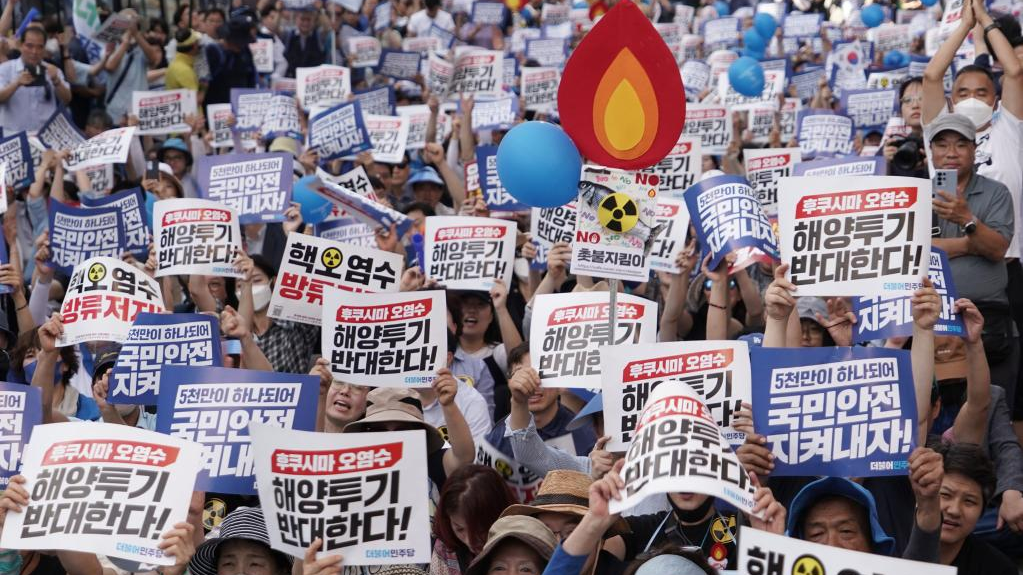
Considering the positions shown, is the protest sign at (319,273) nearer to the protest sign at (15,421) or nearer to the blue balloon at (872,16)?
the protest sign at (15,421)

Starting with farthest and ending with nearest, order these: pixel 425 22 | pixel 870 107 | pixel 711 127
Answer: pixel 425 22 → pixel 870 107 → pixel 711 127

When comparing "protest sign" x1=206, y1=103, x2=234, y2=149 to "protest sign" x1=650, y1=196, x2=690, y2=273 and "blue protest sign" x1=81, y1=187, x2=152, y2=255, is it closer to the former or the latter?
"blue protest sign" x1=81, y1=187, x2=152, y2=255

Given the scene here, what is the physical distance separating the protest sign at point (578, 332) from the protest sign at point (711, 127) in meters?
5.29

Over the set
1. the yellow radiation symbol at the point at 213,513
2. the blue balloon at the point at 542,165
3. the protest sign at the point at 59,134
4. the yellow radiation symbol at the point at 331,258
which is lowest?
the yellow radiation symbol at the point at 213,513

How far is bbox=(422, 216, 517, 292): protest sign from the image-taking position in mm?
8242

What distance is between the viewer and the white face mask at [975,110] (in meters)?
8.00

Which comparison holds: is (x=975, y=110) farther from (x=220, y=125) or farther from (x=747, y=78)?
(x=220, y=125)

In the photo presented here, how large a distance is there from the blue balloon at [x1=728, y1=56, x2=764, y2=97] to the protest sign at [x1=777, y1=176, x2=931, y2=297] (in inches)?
370

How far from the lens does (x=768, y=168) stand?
9820mm

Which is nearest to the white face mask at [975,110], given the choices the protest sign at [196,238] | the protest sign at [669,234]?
the protest sign at [669,234]

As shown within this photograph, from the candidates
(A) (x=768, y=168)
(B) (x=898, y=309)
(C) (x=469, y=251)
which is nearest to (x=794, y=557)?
(B) (x=898, y=309)

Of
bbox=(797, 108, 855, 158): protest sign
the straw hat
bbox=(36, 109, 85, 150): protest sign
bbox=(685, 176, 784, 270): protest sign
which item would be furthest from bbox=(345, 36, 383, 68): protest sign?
the straw hat

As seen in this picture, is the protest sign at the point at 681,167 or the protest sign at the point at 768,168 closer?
the protest sign at the point at 681,167

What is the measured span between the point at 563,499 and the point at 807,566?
54.9 inches
